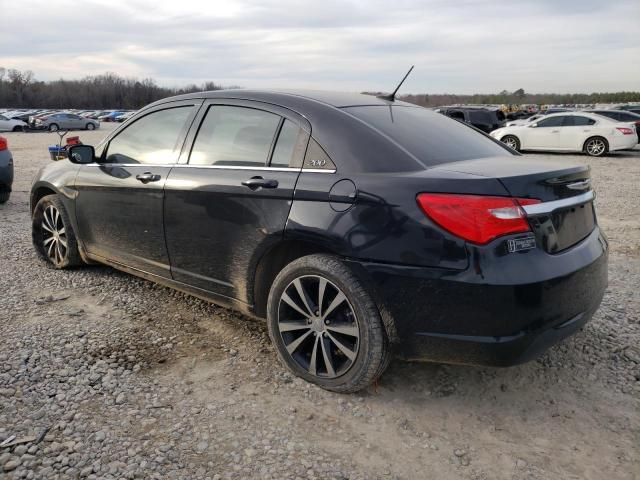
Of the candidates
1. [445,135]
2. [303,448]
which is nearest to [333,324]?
[303,448]

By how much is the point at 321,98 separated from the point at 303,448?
6.58 ft

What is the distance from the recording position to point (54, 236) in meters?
4.85

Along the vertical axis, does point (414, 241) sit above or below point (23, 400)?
above

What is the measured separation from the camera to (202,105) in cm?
365

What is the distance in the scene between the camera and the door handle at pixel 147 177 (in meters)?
3.66

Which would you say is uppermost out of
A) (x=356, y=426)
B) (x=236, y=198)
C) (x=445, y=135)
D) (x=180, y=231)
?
(x=445, y=135)

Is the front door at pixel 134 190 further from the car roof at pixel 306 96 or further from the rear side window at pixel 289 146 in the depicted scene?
Answer: the rear side window at pixel 289 146

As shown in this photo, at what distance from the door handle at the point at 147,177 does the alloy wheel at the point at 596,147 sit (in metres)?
16.9

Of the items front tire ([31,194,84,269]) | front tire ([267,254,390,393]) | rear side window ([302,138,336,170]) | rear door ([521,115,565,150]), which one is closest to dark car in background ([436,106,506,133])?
rear door ([521,115,565,150])

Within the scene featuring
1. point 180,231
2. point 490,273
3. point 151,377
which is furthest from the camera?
point 180,231

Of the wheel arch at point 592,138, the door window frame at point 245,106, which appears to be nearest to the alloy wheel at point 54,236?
the door window frame at point 245,106

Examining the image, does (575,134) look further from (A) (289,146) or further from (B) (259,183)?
(B) (259,183)

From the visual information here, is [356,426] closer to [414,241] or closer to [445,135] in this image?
[414,241]

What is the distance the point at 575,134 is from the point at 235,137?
16.7 metres
